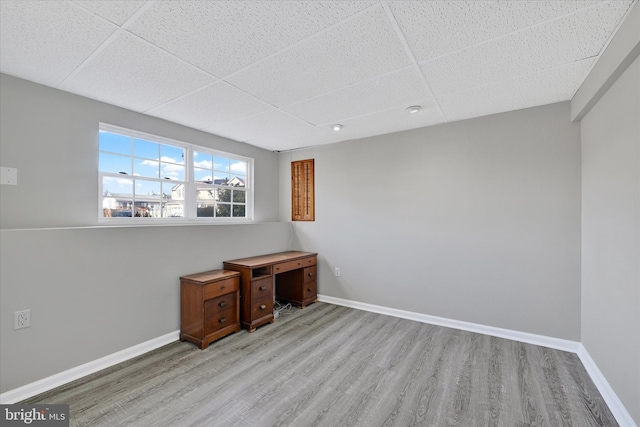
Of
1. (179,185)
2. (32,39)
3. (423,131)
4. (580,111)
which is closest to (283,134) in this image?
(179,185)

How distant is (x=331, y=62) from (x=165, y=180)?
231cm

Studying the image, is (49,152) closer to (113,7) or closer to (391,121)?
(113,7)

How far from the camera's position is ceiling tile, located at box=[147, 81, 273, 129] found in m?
2.45

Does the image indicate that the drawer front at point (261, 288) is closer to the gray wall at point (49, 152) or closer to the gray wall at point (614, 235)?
the gray wall at point (49, 152)

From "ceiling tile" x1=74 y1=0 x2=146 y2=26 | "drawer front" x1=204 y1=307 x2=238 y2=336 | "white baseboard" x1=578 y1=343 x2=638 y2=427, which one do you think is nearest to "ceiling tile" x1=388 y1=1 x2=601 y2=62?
"ceiling tile" x1=74 y1=0 x2=146 y2=26

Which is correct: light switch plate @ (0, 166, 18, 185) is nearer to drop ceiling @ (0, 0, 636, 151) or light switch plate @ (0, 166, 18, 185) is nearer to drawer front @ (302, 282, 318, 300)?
drop ceiling @ (0, 0, 636, 151)

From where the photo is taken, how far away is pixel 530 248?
2855mm

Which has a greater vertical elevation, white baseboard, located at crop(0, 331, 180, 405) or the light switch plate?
the light switch plate

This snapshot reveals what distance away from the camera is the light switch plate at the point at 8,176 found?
6.88 feet

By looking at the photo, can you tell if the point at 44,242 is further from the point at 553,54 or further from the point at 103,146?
the point at 553,54

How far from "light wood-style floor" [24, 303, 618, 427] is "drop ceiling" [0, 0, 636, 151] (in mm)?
2360

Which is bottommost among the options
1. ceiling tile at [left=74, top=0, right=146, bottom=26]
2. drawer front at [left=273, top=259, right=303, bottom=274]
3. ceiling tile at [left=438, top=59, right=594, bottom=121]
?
drawer front at [left=273, top=259, right=303, bottom=274]

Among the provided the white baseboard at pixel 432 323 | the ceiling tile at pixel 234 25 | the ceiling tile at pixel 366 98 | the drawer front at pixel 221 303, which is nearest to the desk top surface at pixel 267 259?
the drawer front at pixel 221 303

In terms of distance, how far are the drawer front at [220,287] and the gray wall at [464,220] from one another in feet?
5.01
